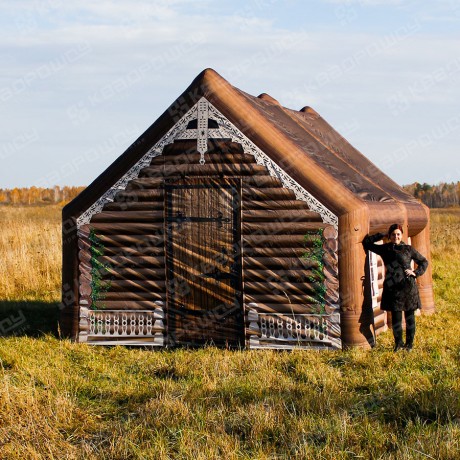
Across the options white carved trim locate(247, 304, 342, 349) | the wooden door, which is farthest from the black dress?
the wooden door

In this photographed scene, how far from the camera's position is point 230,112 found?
987cm

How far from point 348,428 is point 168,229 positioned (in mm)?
4966

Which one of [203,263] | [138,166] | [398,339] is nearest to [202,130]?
[138,166]

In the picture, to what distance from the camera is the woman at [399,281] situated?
9492mm

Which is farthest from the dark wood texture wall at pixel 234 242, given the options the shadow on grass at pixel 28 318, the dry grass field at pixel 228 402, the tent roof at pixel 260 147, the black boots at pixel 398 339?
the shadow on grass at pixel 28 318

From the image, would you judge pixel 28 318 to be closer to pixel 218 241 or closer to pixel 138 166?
pixel 138 166

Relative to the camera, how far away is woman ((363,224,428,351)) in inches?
374

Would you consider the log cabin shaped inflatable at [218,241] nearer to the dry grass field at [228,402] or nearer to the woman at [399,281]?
the woman at [399,281]

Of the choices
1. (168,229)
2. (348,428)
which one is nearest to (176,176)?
(168,229)

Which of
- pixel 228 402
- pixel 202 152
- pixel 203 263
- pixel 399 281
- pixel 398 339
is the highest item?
pixel 202 152

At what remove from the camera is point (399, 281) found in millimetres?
9516

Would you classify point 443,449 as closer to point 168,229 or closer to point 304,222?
point 304,222

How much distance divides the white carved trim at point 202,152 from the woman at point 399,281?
0.84 meters

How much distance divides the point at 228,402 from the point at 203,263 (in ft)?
10.9
